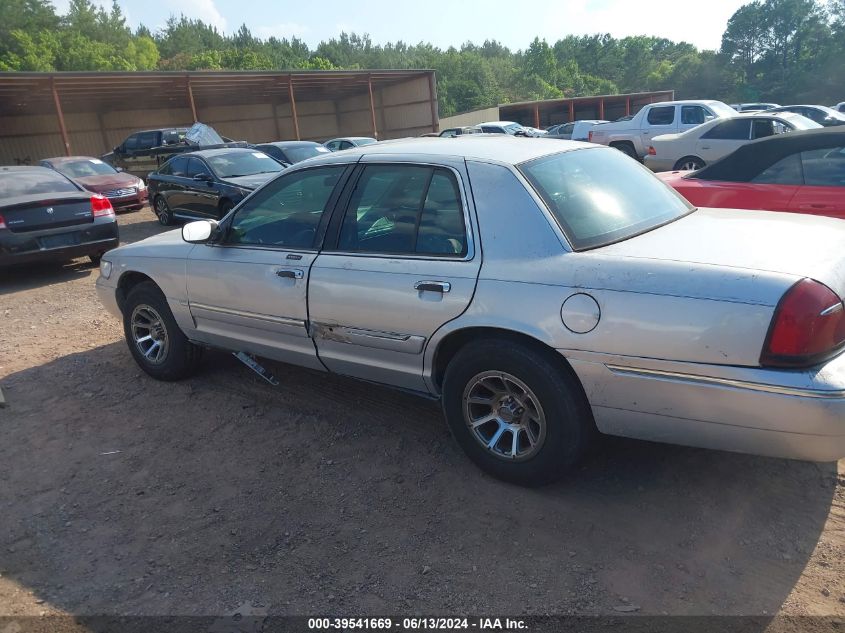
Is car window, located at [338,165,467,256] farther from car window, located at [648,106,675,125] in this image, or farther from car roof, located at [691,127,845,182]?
car window, located at [648,106,675,125]

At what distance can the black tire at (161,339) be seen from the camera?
488 centimetres

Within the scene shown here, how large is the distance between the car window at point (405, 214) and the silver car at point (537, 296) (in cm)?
1

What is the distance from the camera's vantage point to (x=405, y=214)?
3592 millimetres

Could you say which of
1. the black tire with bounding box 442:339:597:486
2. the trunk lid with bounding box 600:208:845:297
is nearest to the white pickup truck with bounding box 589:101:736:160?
the trunk lid with bounding box 600:208:845:297

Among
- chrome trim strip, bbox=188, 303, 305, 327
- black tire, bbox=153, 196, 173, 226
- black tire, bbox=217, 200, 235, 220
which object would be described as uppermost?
chrome trim strip, bbox=188, 303, 305, 327

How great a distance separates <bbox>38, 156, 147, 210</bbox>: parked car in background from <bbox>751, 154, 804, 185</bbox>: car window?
41.6ft

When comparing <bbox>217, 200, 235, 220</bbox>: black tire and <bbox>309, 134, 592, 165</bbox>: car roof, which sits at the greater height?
<bbox>309, 134, 592, 165</bbox>: car roof

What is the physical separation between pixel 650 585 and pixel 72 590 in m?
2.46

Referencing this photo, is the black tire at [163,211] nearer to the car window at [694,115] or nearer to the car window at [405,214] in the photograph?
the car window at [405,214]

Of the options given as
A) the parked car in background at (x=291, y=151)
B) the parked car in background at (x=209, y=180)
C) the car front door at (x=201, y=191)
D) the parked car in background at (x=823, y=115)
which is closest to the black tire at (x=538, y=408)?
the parked car in background at (x=209, y=180)

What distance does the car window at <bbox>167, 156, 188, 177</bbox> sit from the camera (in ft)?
40.2

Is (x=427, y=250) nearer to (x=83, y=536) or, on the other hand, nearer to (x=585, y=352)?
(x=585, y=352)

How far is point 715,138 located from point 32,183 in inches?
475

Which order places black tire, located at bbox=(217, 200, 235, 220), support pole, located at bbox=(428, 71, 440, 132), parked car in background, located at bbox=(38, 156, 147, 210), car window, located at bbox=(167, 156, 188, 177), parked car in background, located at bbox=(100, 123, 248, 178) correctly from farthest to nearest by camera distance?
support pole, located at bbox=(428, 71, 440, 132) < parked car in background, located at bbox=(100, 123, 248, 178) < parked car in background, located at bbox=(38, 156, 147, 210) < car window, located at bbox=(167, 156, 188, 177) < black tire, located at bbox=(217, 200, 235, 220)
